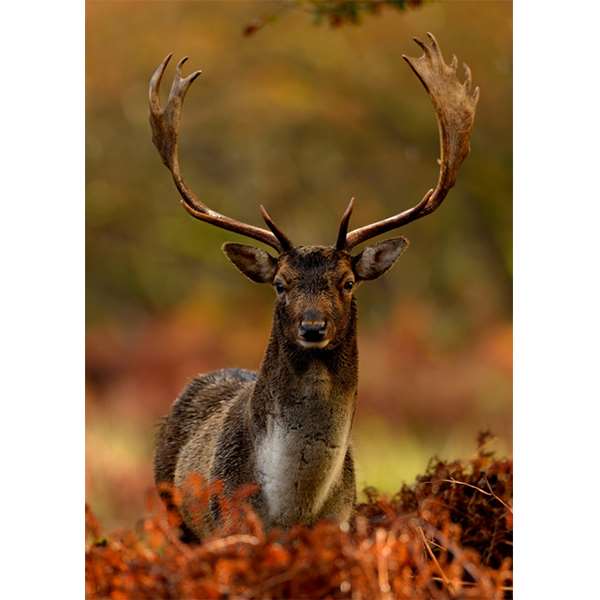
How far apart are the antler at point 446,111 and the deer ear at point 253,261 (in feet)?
1.77

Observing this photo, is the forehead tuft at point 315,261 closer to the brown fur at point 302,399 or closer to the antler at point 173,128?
the brown fur at point 302,399

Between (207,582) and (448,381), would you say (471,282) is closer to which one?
(448,381)

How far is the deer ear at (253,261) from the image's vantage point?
15.6 ft

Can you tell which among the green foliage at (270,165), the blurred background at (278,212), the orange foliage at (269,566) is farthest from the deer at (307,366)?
the green foliage at (270,165)

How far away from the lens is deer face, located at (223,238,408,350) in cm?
443

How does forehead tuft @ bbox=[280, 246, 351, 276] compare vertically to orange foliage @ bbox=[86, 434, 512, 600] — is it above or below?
above

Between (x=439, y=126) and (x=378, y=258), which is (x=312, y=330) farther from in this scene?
(x=439, y=126)

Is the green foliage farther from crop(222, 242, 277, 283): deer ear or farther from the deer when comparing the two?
crop(222, 242, 277, 283): deer ear

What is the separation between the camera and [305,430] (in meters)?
4.54

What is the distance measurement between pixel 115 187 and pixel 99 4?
3.25 metres

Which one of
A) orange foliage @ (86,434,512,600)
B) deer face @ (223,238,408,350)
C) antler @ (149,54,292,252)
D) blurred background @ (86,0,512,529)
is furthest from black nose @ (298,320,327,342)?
blurred background @ (86,0,512,529)

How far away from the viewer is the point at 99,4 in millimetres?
8133

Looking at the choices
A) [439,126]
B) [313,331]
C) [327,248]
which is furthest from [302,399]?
[439,126]
